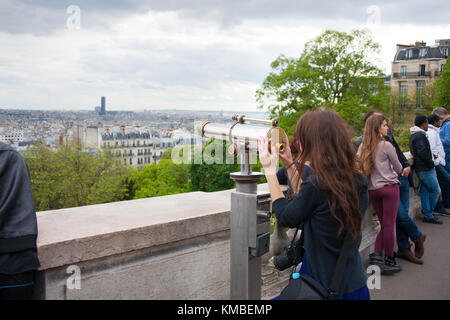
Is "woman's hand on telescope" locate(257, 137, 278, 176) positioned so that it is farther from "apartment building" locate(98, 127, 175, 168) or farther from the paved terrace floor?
"apartment building" locate(98, 127, 175, 168)

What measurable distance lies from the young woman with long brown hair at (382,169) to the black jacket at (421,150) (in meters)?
2.37

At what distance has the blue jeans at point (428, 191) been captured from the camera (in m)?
7.18

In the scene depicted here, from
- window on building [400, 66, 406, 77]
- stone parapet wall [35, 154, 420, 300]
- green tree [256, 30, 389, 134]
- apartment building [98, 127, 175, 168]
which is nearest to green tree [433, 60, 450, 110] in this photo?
green tree [256, 30, 389, 134]

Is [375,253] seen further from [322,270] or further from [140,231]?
[140,231]

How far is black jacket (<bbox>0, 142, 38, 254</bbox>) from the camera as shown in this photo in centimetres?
199

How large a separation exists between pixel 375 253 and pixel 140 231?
3557mm

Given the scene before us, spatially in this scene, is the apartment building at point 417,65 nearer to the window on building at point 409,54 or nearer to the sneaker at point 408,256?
the window on building at point 409,54

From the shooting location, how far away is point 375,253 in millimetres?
5062

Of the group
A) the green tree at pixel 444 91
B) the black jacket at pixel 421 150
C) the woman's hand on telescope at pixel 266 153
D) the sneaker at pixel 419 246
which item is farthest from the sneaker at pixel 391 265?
the green tree at pixel 444 91

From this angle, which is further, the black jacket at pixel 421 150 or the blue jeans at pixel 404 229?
the black jacket at pixel 421 150

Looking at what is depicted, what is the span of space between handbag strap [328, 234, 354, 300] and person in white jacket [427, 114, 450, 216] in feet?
20.3
